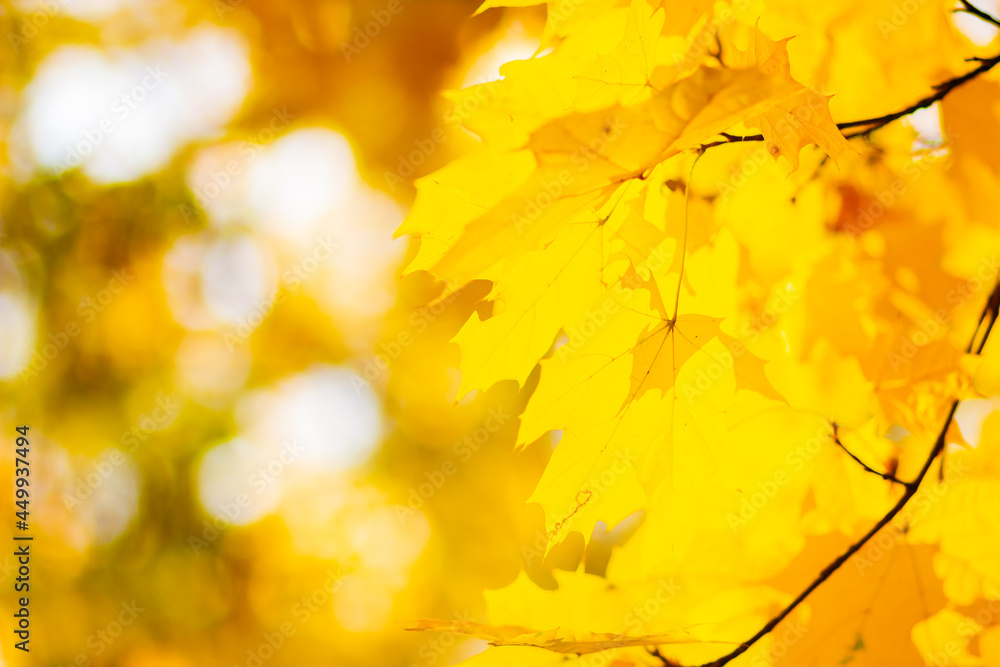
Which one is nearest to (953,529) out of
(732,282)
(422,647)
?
(732,282)

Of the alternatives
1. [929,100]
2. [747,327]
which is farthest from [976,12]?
[747,327]

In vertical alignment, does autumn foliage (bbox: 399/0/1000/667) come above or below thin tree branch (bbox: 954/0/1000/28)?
below

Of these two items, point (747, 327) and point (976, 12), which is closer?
point (976, 12)

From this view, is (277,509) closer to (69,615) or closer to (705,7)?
(69,615)

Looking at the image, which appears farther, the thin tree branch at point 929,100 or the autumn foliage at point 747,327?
the thin tree branch at point 929,100

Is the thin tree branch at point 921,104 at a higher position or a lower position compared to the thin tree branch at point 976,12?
lower

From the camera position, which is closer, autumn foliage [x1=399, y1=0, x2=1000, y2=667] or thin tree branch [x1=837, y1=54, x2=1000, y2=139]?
autumn foliage [x1=399, y1=0, x2=1000, y2=667]

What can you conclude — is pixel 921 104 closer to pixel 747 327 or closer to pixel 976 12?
pixel 976 12

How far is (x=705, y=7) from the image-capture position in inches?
20.2

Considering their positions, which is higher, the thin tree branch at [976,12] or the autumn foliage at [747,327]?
the thin tree branch at [976,12]

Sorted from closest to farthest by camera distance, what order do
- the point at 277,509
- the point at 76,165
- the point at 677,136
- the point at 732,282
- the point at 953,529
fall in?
the point at 677,136 → the point at 953,529 → the point at 732,282 → the point at 277,509 → the point at 76,165

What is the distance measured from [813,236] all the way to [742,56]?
0.31 m

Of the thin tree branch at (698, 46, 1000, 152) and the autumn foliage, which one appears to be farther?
the thin tree branch at (698, 46, 1000, 152)

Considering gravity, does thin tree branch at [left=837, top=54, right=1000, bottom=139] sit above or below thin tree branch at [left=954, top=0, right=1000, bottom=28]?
below
